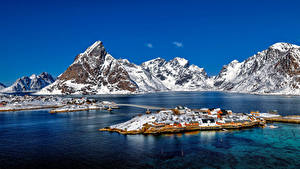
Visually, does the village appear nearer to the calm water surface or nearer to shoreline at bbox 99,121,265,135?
shoreline at bbox 99,121,265,135

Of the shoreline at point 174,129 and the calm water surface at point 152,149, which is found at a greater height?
the shoreline at point 174,129

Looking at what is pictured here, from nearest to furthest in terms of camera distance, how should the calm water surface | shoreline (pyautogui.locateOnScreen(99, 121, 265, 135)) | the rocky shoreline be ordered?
the calm water surface
shoreline (pyautogui.locateOnScreen(99, 121, 265, 135))
the rocky shoreline

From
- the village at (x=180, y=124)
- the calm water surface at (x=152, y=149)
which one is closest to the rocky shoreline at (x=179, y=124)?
the village at (x=180, y=124)

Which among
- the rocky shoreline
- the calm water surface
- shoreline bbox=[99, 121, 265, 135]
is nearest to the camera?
the calm water surface

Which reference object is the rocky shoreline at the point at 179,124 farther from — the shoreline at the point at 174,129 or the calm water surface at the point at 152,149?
the calm water surface at the point at 152,149

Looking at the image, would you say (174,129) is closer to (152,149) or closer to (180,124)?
(180,124)

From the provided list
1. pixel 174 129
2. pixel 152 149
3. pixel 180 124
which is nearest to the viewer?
pixel 152 149

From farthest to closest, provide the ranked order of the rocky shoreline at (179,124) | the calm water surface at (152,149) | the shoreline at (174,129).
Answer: the rocky shoreline at (179,124), the shoreline at (174,129), the calm water surface at (152,149)

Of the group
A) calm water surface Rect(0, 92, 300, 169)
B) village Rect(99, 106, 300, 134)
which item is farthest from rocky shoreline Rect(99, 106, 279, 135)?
calm water surface Rect(0, 92, 300, 169)

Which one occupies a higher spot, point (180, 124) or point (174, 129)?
point (180, 124)

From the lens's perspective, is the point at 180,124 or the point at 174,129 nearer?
the point at 174,129

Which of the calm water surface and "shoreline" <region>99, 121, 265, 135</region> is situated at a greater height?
"shoreline" <region>99, 121, 265, 135</region>

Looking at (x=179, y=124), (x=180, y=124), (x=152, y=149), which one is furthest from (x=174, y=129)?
(x=152, y=149)

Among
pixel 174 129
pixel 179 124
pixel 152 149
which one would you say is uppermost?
pixel 179 124
